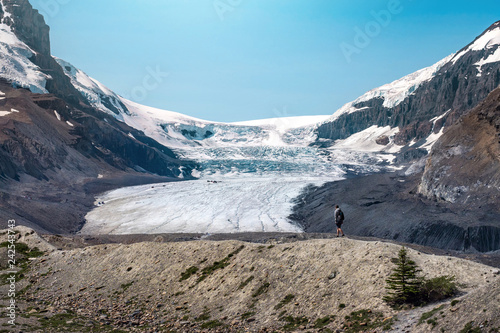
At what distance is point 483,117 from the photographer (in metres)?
92.4

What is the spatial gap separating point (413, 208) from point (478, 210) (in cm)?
1098

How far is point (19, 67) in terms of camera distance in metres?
183

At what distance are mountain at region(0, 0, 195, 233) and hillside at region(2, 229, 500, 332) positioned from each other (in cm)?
4880

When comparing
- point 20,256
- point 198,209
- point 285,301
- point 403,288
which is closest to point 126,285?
point 285,301

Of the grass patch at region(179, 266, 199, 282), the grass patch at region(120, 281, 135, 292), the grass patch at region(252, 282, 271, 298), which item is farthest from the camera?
the grass patch at region(120, 281, 135, 292)

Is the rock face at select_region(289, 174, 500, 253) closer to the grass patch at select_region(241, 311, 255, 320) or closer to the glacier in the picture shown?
the glacier

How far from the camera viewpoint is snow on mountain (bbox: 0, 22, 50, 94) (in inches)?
6850

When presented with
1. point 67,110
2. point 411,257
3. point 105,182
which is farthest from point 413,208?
point 67,110

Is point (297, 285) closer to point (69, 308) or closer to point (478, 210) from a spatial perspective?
point (69, 308)

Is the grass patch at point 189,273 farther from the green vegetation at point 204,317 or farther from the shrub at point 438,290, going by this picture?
the shrub at point 438,290

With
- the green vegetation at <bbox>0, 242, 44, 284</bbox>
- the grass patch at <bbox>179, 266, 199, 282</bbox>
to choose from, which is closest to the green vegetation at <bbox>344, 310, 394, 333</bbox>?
the grass patch at <bbox>179, 266, 199, 282</bbox>

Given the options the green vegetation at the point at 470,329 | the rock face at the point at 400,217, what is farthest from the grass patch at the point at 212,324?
the rock face at the point at 400,217

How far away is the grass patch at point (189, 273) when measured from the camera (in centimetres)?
2592

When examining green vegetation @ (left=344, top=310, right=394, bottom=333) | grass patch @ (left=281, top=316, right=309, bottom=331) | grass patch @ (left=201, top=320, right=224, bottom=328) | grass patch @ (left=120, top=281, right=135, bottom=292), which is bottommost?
grass patch @ (left=120, top=281, right=135, bottom=292)
